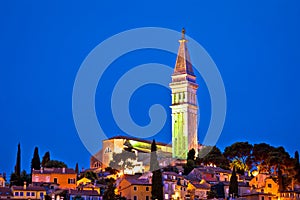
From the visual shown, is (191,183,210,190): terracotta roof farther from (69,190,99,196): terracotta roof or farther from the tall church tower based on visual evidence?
the tall church tower

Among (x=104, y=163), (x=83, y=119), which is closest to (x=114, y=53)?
(x=83, y=119)

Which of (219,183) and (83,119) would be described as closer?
(219,183)

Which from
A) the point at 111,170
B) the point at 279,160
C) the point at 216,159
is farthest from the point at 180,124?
the point at 279,160

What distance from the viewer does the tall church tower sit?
360ft

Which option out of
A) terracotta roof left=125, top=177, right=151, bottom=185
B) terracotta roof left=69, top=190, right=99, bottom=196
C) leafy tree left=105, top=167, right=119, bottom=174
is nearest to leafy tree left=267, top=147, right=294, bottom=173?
terracotta roof left=125, top=177, right=151, bottom=185

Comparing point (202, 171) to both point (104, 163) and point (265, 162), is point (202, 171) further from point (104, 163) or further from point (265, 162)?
point (104, 163)

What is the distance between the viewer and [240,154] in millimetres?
89375

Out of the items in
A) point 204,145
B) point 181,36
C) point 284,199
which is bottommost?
point 284,199

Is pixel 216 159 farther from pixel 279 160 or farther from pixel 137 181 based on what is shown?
pixel 137 181

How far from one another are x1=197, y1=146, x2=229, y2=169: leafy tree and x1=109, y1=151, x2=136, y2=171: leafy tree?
8.62m

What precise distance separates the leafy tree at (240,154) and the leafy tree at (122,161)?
38.6ft

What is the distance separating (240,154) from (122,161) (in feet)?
48.0

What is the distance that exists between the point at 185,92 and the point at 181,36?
381 inches

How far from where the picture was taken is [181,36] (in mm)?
115562
